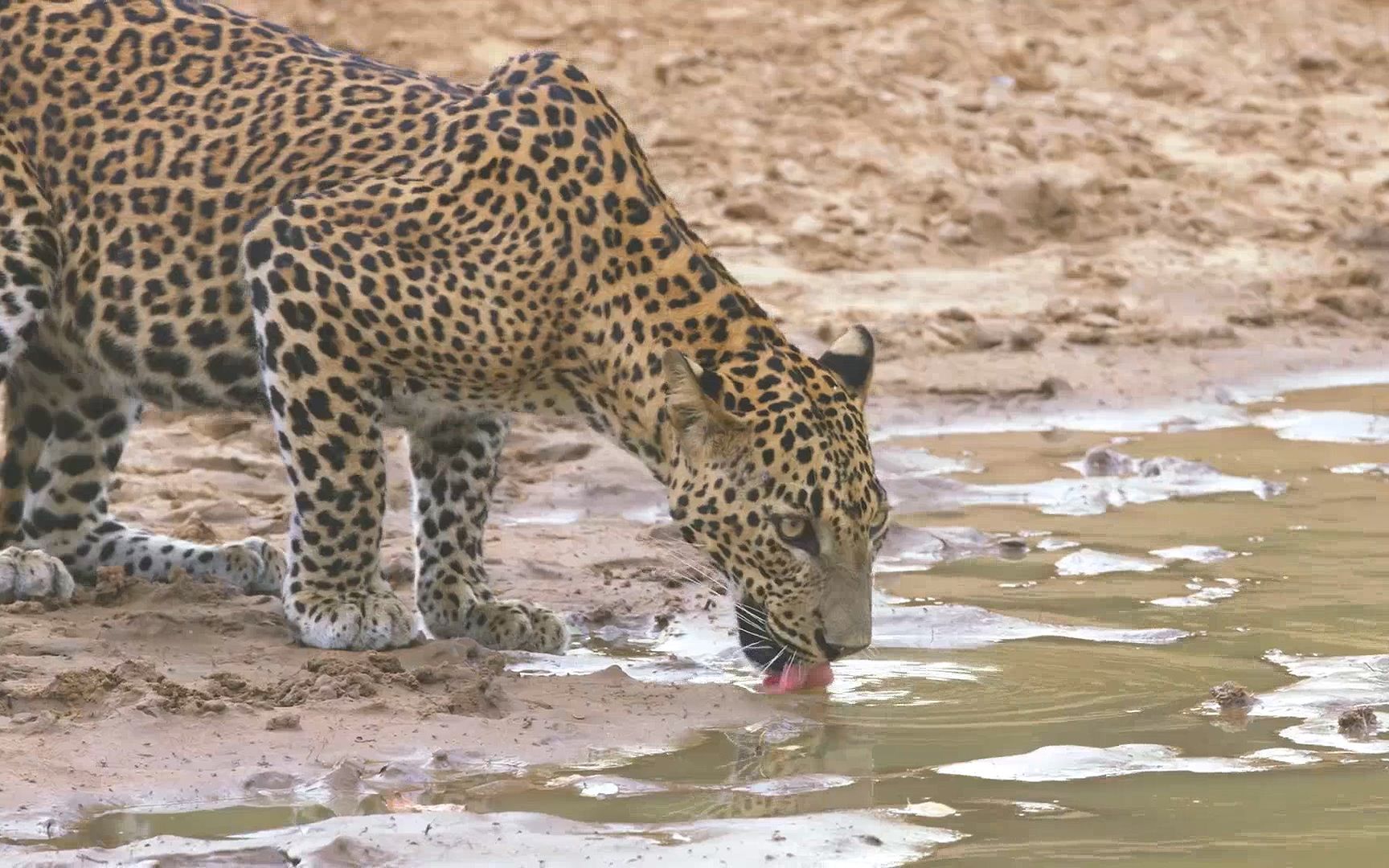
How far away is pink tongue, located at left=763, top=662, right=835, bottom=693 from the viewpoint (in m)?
6.53

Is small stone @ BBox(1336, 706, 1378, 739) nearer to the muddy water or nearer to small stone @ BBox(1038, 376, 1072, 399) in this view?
the muddy water

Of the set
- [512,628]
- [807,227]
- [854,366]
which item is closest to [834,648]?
[854,366]

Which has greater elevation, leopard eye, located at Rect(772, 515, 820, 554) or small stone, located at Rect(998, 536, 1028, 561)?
leopard eye, located at Rect(772, 515, 820, 554)

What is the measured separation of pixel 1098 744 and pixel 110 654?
2747mm

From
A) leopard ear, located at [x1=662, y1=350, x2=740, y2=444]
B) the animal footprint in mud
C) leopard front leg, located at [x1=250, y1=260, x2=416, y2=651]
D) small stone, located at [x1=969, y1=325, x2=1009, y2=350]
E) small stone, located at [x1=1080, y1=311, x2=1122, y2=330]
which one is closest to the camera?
leopard ear, located at [x1=662, y1=350, x2=740, y2=444]

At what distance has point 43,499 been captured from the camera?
25.5 feet

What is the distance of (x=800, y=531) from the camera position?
6.32 metres

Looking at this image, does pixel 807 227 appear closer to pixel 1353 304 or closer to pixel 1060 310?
pixel 1060 310

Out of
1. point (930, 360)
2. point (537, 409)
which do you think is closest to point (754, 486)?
point (537, 409)

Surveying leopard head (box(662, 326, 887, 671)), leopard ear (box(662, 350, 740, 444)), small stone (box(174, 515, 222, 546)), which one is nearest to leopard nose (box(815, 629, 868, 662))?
leopard head (box(662, 326, 887, 671))

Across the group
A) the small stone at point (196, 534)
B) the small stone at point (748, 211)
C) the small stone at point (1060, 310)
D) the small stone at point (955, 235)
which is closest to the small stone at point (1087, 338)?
the small stone at point (1060, 310)

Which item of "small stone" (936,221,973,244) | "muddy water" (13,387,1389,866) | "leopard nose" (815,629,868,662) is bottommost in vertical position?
"muddy water" (13,387,1389,866)

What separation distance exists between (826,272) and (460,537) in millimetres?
5812

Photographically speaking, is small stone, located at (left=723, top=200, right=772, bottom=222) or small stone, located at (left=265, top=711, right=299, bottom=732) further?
small stone, located at (left=723, top=200, right=772, bottom=222)
